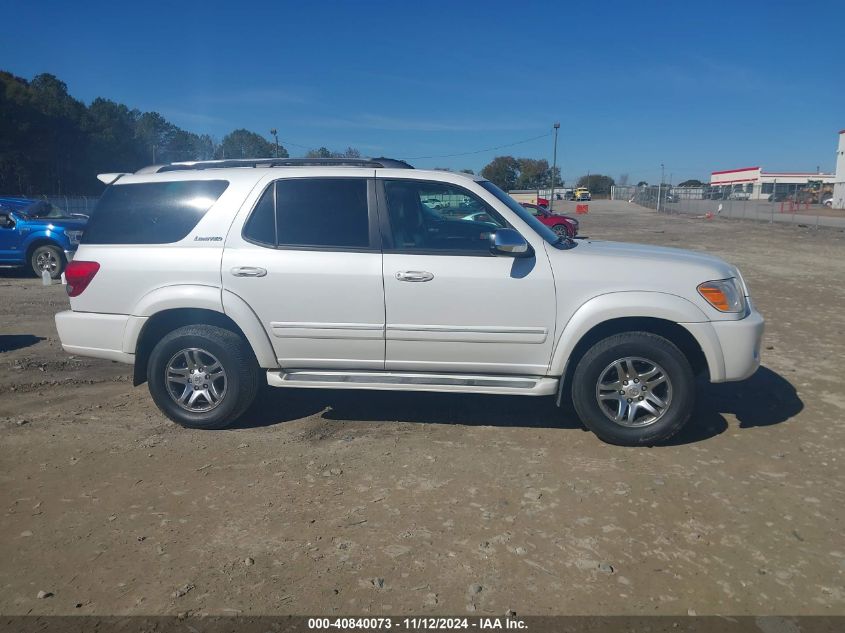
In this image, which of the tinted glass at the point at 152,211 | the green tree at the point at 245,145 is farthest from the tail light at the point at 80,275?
the green tree at the point at 245,145

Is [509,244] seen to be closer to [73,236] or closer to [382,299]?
[382,299]

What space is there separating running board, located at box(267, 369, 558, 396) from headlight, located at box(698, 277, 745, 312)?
3.95ft

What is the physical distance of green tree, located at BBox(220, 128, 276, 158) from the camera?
46706 mm

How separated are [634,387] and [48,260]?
1276 centimetres

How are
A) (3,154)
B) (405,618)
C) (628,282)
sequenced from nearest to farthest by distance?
1. (405,618)
2. (628,282)
3. (3,154)

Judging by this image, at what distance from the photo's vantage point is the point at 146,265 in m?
4.86

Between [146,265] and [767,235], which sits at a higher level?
[146,265]

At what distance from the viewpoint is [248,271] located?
475 cm

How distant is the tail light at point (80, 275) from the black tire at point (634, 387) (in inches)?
146

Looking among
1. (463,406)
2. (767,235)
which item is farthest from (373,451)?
(767,235)

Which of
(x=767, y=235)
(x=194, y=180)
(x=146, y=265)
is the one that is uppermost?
(x=194, y=180)

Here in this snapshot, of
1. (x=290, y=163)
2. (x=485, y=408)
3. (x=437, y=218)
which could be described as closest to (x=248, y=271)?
(x=290, y=163)

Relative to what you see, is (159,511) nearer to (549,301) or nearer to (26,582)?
(26,582)

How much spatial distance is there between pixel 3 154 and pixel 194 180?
44204mm
